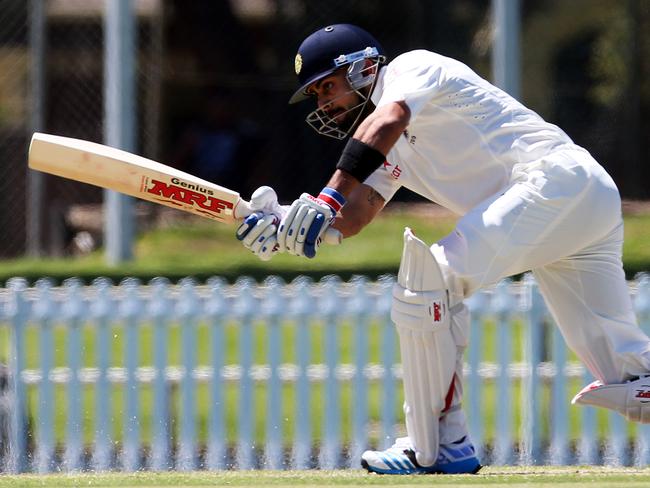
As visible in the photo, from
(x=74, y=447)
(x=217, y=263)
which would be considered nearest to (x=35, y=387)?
(x=74, y=447)

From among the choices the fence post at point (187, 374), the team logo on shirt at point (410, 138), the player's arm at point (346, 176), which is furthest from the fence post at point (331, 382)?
the player's arm at point (346, 176)

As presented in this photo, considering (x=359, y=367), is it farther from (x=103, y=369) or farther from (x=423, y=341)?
(x=423, y=341)

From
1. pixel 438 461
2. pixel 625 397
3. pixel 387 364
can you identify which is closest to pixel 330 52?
pixel 438 461

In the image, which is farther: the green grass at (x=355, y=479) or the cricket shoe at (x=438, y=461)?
the cricket shoe at (x=438, y=461)

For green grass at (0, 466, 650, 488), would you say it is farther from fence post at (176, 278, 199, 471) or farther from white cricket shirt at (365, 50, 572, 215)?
fence post at (176, 278, 199, 471)

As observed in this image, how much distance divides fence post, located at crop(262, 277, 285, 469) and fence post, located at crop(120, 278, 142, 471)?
0.64 metres

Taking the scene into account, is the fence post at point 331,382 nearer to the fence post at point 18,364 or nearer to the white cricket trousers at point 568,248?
the fence post at point 18,364

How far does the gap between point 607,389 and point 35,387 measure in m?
3.53

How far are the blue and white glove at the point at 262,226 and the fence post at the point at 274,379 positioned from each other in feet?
8.76

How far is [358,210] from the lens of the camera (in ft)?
14.9

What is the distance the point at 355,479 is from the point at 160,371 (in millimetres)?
2910

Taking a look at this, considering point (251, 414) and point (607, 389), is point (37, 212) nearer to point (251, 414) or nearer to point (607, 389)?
point (251, 414)

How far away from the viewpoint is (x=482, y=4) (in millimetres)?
10328

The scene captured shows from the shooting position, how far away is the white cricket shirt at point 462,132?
416 centimetres
